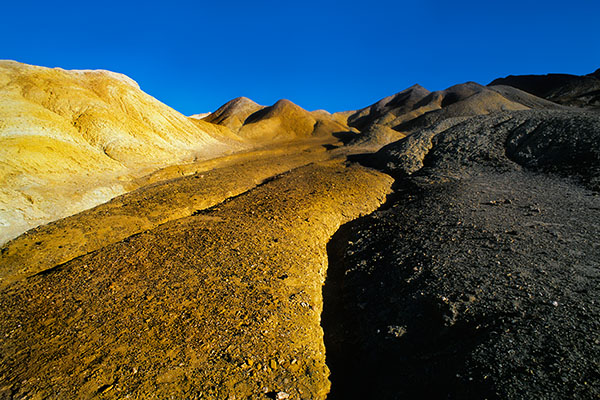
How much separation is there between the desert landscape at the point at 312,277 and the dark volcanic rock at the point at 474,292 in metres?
0.03

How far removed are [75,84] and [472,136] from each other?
26454 millimetres

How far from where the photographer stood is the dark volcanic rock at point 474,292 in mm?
3529

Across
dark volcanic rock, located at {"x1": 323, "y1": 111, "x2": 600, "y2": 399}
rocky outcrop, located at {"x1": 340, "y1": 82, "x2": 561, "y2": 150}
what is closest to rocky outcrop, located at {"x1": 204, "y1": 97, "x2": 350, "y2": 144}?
rocky outcrop, located at {"x1": 340, "y1": 82, "x2": 561, "y2": 150}

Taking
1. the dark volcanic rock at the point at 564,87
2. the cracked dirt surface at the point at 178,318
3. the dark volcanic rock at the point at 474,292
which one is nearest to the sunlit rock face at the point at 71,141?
the cracked dirt surface at the point at 178,318

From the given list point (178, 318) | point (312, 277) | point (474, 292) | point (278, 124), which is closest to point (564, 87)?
point (278, 124)

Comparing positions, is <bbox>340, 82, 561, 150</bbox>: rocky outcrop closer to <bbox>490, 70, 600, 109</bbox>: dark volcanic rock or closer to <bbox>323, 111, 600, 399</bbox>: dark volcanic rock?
<bbox>490, 70, 600, 109</bbox>: dark volcanic rock

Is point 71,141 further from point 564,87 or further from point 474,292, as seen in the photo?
point 564,87

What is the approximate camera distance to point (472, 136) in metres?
15.9

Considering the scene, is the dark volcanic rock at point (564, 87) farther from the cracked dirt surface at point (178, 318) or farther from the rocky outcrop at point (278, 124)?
the cracked dirt surface at point (178, 318)

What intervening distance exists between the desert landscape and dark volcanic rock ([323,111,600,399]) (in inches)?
1.2

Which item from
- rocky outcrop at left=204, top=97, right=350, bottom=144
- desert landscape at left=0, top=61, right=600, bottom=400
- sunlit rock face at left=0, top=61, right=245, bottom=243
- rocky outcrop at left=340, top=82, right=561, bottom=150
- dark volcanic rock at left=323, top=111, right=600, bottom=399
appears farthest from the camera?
rocky outcrop at left=204, top=97, right=350, bottom=144

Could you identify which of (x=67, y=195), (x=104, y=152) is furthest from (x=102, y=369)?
(x=104, y=152)

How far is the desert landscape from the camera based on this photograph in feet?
12.6

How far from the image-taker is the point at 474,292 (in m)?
4.90
